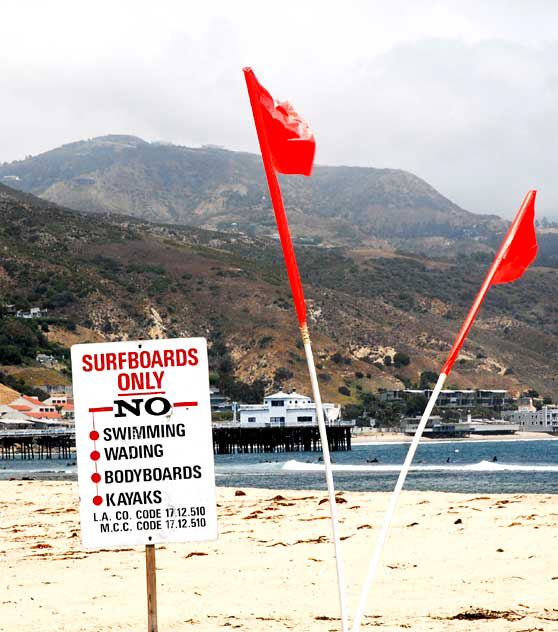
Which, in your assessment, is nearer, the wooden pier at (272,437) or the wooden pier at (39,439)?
the wooden pier at (39,439)

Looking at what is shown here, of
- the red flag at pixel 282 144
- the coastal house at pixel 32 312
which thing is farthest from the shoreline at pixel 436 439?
the red flag at pixel 282 144

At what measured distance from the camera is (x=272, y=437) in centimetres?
11850

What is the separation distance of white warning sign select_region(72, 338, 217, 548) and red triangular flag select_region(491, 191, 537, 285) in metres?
2.92

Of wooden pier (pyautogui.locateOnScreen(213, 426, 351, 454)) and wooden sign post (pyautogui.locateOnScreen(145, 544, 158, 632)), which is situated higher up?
wooden sign post (pyautogui.locateOnScreen(145, 544, 158, 632))

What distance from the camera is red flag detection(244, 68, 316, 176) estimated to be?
8039 millimetres

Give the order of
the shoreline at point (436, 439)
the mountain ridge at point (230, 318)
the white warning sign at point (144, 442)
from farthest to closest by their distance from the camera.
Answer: the mountain ridge at point (230, 318), the shoreline at point (436, 439), the white warning sign at point (144, 442)

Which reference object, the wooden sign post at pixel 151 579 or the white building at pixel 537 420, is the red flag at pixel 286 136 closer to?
the wooden sign post at pixel 151 579

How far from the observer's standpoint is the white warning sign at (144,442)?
23.3 feet

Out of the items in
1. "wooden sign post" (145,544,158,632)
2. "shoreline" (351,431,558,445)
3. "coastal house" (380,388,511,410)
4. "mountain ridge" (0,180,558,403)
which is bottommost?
"shoreline" (351,431,558,445)

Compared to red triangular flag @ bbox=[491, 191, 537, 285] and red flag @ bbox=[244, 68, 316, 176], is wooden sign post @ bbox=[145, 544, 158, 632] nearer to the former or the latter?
red flag @ bbox=[244, 68, 316, 176]

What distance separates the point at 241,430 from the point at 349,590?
104786mm

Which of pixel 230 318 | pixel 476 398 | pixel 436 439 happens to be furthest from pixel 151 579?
pixel 476 398

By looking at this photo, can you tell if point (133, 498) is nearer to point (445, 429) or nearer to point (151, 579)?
point (151, 579)

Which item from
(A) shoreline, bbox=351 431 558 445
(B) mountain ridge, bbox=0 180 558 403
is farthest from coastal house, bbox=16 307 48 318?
(A) shoreline, bbox=351 431 558 445
